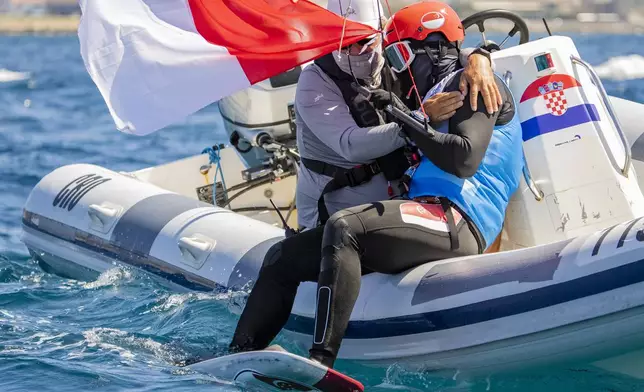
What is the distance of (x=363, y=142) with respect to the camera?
4363 mm

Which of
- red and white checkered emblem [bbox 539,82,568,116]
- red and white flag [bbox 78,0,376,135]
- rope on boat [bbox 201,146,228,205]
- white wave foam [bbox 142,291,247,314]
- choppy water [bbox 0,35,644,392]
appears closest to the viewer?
choppy water [bbox 0,35,644,392]

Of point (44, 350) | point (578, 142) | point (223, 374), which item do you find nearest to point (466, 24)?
point (578, 142)

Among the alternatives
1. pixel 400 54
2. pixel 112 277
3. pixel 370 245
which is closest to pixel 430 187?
pixel 370 245

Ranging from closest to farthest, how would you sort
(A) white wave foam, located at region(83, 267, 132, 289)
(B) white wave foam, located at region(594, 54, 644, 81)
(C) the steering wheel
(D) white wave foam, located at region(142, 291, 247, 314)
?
1. (D) white wave foam, located at region(142, 291, 247, 314)
2. (C) the steering wheel
3. (A) white wave foam, located at region(83, 267, 132, 289)
4. (B) white wave foam, located at region(594, 54, 644, 81)

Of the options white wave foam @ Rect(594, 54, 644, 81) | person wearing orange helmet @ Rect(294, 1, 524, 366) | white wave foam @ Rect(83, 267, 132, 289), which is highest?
white wave foam @ Rect(594, 54, 644, 81)

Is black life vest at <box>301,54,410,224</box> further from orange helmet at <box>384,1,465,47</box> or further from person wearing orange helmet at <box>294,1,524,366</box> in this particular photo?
orange helmet at <box>384,1,465,47</box>

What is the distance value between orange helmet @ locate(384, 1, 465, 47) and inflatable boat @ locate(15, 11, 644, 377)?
51 cm

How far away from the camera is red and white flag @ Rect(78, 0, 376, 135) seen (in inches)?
186

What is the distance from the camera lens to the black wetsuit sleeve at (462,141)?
162 inches

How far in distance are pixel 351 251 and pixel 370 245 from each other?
0.32 ft

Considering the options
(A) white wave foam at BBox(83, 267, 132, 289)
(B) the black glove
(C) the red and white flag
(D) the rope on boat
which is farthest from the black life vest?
(D) the rope on boat

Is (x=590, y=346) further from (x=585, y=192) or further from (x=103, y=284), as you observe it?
(x=103, y=284)

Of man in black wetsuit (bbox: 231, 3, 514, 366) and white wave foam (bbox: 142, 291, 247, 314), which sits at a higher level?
man in black wetsuit (bbox: 231, 3, 514, 366)

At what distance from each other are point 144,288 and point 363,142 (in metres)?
1.78
